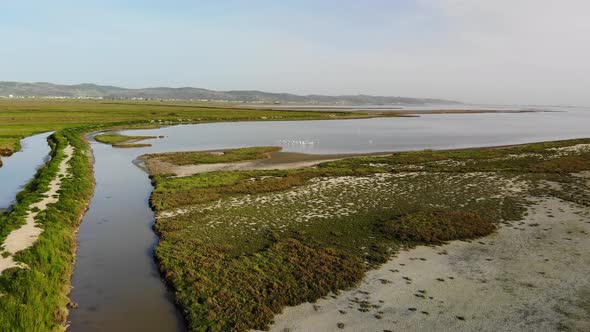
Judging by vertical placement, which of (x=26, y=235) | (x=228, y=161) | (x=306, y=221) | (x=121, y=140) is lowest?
(x=306, y=221)

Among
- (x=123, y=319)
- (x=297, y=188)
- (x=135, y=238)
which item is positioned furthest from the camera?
(x=297, y=188)

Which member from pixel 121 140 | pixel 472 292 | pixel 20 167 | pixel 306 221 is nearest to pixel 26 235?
pixel 306 221

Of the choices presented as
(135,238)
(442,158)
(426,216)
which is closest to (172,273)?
(135,238)

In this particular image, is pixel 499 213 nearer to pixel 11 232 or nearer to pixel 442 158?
pixel 442 158

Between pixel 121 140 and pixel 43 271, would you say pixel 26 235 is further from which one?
pixel 121 140

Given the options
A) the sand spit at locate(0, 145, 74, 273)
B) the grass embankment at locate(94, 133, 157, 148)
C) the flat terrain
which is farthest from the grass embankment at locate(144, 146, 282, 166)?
the sand spit at locate(0, 145, 74, 273)
